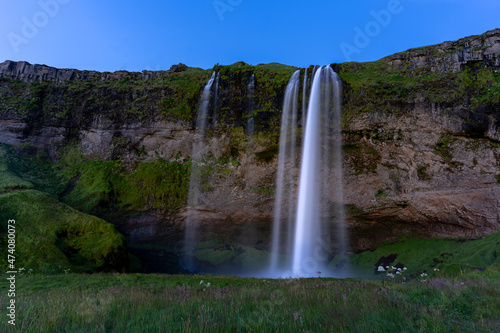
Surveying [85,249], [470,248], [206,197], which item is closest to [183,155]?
[206,197]

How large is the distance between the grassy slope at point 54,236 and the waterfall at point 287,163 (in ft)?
50.7

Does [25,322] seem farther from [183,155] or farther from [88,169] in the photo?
[88,169]

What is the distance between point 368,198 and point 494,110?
41.1ft

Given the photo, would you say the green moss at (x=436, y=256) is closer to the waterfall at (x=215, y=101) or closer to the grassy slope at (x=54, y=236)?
the waterfall at (x=215, y=101)

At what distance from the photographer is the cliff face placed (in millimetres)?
24172

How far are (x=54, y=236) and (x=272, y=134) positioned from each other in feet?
67.8

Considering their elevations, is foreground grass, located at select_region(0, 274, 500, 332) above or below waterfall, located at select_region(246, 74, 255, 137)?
below

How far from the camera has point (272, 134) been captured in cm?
2897

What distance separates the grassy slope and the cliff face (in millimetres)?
7601

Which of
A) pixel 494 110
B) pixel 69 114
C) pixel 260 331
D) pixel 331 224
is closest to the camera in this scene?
pixel 260 331

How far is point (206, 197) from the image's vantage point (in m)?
30.3

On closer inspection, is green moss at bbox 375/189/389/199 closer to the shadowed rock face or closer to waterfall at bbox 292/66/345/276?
waterfall at bbox 292/66/345/276

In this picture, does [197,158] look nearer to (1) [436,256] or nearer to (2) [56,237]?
(2) [56,237]

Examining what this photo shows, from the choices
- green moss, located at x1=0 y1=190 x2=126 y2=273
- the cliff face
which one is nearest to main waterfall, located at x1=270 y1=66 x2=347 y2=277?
the cliff face
